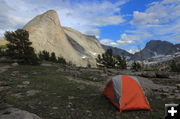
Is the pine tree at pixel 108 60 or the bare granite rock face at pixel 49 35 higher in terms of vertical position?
the bare granite rock face at pixel 49 35

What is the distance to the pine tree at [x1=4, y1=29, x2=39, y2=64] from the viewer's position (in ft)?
86.1

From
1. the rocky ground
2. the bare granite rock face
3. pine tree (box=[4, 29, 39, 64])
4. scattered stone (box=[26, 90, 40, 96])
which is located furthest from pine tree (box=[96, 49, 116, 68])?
the bare granite rock face

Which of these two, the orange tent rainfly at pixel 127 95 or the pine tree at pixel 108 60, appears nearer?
the orange tent rainfly at pixel 127 95

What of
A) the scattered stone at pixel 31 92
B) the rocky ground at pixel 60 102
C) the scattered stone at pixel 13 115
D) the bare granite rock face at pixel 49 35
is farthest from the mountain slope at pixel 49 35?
the scattered stone at pixel 13 115

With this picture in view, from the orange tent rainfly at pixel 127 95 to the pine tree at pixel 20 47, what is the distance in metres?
18.7

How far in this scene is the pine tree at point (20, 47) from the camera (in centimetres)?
2625

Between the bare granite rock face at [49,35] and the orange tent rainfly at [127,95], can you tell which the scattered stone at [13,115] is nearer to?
the orange tent rainfly at [127,95]

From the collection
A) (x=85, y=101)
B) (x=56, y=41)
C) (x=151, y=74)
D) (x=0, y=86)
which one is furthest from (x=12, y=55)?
(x=56, y=41)

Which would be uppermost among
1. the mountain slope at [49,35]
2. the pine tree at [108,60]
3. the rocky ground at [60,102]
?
the mountain slope at [49,35]

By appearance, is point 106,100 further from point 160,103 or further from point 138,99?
point 160,103

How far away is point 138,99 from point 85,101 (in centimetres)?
344

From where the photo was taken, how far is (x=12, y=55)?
27.1m

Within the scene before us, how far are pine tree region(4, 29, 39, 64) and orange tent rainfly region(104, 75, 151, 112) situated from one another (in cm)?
1873

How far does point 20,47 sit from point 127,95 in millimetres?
21266
